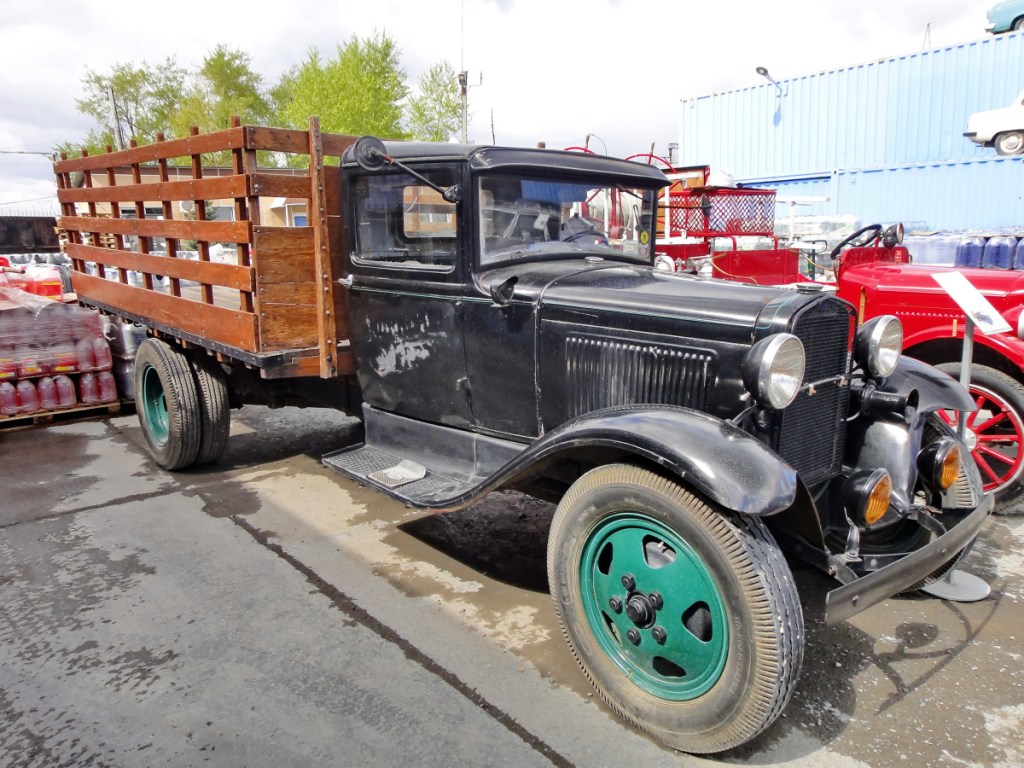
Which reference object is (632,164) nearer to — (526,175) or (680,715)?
(526,175)

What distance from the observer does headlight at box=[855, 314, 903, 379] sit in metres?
2.86

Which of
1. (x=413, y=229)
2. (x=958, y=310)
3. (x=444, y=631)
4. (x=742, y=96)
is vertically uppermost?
(x=742, y=96)

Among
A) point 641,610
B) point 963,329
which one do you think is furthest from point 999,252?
point 641,610

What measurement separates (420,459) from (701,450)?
70.8 inches

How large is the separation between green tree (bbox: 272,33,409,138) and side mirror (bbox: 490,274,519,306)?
69.4 ft

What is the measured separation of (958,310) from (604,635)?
131 inches

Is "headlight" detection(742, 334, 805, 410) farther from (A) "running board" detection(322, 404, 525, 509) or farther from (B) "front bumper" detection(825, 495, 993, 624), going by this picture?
(A) "running board" detection(322, 404, 525, 509)

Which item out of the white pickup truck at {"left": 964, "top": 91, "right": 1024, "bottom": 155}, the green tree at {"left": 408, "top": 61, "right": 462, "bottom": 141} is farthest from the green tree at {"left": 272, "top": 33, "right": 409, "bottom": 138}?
the white pickup truck at {"left": 964, "top": 91, "right": 1024, "bottom": 155}

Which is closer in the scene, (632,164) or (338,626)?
(338,626)

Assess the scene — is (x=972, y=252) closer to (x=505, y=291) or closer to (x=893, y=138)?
(x=505, y=291)

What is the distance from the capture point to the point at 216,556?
140 inches

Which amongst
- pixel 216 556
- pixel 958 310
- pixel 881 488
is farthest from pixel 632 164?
pixel 216 556

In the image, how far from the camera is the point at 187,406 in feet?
14.8

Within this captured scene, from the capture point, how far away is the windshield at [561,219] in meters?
3.15
